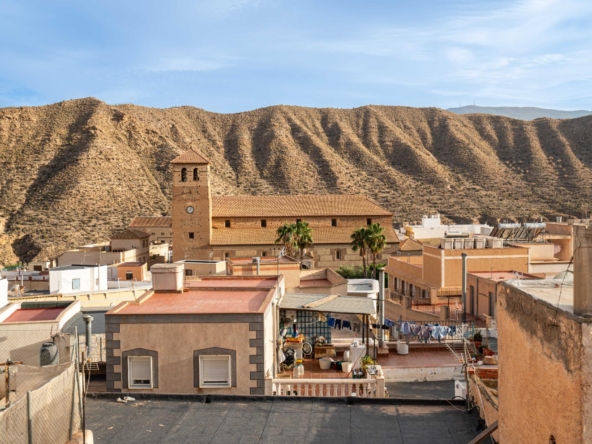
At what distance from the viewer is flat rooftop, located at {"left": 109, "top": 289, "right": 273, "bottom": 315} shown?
12566 millimetres

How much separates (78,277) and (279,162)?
253 ft

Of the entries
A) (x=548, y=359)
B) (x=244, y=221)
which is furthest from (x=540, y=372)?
(x=244, y=221)

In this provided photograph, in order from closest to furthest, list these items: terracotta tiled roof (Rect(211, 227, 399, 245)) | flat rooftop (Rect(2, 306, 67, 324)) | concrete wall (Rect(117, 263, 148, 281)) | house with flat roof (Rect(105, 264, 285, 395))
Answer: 1. house with flat roof (Rect(105, 264, 285, 395))
2. flat rooftop (Rect(2, 306, 67, 324))
3. concrete wall (Rect(117, 263, 148, 281))
4. terracotta tiled roof (Rect(211, 227, 399, 245))

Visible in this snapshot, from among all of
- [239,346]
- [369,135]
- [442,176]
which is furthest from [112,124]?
[239,346]

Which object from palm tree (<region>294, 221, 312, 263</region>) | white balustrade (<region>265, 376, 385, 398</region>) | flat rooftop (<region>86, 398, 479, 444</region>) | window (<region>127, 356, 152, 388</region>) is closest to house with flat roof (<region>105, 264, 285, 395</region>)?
window (<region>127, 356, 152, 388</region>)

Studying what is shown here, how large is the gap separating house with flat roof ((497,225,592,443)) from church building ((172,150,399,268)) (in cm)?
4797

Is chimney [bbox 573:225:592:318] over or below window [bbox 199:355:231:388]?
A: over

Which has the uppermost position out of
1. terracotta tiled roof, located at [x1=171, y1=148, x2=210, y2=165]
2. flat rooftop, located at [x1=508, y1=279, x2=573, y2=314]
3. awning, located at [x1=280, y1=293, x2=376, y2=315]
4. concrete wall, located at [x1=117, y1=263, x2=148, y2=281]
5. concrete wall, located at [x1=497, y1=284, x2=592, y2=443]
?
terracotta tiled roof, located at [x1=171, y1=148, x2=210, y2=165]

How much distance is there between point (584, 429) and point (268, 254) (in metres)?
50.2

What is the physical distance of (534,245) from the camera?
124 ft

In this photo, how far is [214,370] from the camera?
11859 millimetres

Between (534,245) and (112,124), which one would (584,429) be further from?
(112,124)

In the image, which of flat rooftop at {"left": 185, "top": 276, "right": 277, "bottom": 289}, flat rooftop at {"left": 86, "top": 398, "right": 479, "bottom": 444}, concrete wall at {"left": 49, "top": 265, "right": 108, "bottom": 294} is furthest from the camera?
concrete wall at {"left": 49, "top": 265, "right": 108, "bottom": 294}

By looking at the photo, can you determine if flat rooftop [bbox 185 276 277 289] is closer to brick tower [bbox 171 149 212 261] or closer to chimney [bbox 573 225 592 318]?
chimney [bbox 573 225 592 318]
